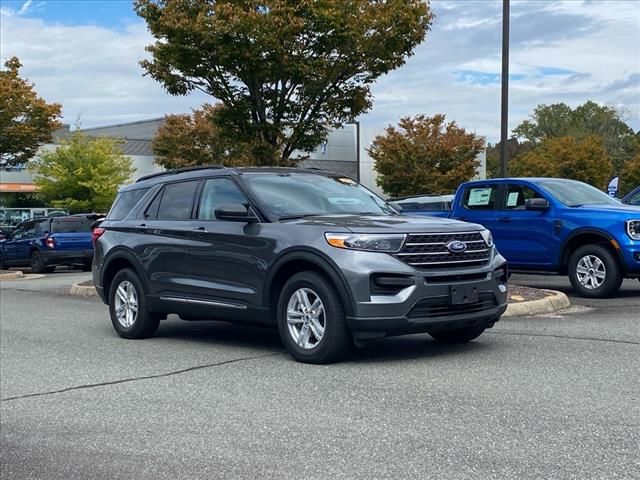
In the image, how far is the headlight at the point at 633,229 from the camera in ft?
38.6

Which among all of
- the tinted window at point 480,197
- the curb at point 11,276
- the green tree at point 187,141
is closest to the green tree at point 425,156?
the green tree at point 187,141

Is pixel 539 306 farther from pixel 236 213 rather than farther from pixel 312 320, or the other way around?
pixel 236 213

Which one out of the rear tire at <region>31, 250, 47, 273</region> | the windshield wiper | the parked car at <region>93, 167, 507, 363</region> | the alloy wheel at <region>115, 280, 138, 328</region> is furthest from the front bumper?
the windshield wiper

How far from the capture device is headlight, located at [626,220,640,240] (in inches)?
463

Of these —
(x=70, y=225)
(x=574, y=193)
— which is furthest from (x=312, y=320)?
(x=70, y=225)

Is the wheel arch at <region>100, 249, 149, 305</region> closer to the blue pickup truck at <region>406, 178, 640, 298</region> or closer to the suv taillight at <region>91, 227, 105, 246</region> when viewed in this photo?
the suv taillight at <region>91, 227, 105, 246</region>

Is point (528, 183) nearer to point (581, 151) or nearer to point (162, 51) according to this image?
point (162, 51)

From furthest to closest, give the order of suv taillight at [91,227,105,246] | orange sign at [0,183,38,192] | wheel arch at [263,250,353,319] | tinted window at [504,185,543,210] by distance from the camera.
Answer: orange sign at [0,183,38,192], tinted window at [504,185,543,210], suv taillight at [91,227,105,246], wheel arch at [263,250,353,319]

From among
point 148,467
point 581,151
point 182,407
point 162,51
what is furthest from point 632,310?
point 581,151

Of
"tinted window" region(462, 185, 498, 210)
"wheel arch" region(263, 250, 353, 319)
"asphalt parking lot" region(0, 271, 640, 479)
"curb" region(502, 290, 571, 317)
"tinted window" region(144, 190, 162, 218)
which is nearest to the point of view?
"asphalt parking lot" region(0, 271, 640, 479)

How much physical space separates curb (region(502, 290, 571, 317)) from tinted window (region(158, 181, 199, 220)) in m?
4.08

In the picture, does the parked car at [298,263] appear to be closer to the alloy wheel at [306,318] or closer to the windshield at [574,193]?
the alloy wheel at [306,318]

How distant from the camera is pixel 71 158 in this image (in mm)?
42156

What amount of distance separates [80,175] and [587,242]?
33559mm
